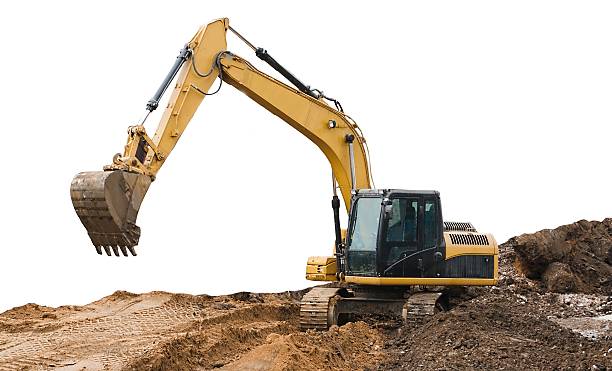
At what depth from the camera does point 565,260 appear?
18.4 meters

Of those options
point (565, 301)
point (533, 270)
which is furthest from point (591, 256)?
point (565, 301)

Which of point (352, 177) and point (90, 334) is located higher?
point (352, 177)

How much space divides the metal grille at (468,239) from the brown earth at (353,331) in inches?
33.9

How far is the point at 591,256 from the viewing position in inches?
739

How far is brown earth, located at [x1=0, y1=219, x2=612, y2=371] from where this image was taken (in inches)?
400

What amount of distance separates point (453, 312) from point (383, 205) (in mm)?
1647

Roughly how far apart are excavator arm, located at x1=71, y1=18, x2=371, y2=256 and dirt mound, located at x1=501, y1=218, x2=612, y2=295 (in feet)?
16.8

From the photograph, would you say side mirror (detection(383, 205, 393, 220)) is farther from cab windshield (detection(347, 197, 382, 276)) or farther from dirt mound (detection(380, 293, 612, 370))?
dirt mound (detection(380, 293, 612, 370))

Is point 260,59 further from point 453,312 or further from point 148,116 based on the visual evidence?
point 453,312

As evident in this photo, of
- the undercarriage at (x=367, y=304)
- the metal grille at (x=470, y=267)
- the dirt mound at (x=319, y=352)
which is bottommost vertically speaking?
the dirt mound at (x=319, y=352)

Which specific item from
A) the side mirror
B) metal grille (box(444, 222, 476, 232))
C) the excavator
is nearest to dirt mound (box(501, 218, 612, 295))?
metal grille (box(444, 222, 476, 232))

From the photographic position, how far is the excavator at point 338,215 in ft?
41.3

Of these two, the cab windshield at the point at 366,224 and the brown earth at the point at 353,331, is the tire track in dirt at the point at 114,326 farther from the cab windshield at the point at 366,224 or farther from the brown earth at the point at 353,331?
the cab windshield at the point at 366,224

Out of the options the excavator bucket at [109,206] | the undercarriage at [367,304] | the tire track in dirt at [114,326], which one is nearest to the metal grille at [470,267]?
the undercarriage at [367,304]
